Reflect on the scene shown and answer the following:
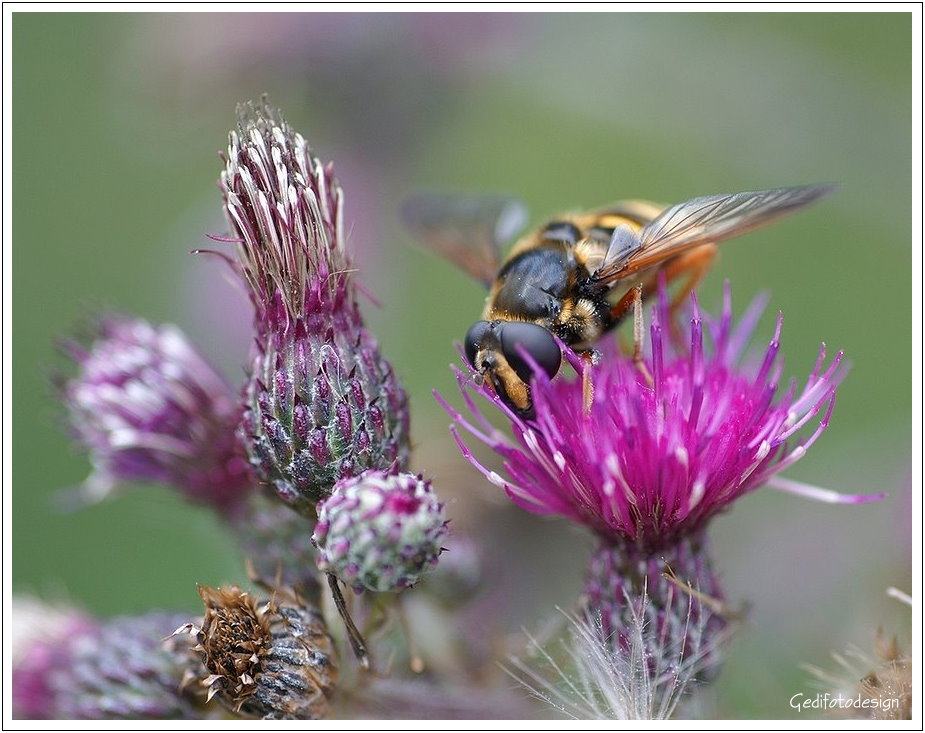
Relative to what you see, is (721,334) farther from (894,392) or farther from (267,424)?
(894,392)

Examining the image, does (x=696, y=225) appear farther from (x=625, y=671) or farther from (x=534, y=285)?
(x=625, y=671)

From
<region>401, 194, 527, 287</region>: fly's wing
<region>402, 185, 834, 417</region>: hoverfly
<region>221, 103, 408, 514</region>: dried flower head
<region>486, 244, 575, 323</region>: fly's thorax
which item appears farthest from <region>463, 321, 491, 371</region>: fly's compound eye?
<region>401, 194, 527, 287</region>: fly's wing

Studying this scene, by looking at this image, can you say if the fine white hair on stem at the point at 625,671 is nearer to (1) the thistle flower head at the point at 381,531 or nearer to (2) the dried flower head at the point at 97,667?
(1) the thistle flower head at the point at 381,531

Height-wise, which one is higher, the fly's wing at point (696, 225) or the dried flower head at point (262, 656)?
the fly's wing at point (696, 225)

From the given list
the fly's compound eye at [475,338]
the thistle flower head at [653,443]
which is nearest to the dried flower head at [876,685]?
the thistle flower head at [653,443]

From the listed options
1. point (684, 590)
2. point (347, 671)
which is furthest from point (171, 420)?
point (684, 590)

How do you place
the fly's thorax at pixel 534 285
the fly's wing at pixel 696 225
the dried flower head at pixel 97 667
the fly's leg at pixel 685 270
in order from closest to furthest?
1. the fly's wing at pixel 696 225
2. the fly's thorax at pixel 534 285
3. the dried flower head at pixel 97 667
4. the fly's leg at pixel 685 270

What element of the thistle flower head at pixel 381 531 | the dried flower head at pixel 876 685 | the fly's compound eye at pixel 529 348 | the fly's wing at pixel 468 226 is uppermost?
the fly's wing at pixel 468 226
